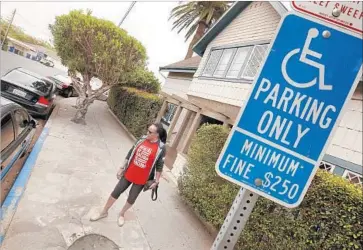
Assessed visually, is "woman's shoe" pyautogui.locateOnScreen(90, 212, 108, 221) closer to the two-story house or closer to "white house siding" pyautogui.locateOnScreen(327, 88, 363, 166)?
the two-story house

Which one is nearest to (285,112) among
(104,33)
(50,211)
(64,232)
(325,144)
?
(325,144)

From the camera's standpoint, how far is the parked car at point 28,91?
33.6 feet

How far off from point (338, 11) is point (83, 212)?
499 centimetres

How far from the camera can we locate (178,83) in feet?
58.5

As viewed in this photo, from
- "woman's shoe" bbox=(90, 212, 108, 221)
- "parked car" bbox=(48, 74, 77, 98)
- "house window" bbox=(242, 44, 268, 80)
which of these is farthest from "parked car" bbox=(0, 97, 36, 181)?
"parked car" bbox=(48, 74, 77, 98)

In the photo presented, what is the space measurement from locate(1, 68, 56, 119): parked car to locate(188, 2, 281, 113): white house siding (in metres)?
6.08

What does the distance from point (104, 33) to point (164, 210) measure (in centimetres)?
872

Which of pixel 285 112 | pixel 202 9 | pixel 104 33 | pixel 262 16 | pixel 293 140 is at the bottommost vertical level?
pixel 293 140

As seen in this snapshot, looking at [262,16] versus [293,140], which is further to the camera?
[262,16]

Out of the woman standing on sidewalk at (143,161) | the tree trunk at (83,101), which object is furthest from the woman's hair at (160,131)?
the tree trunk at (83,101)

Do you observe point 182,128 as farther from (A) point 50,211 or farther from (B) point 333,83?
(B) point 333,83

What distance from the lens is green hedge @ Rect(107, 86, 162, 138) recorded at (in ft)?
44.0

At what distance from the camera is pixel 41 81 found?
11.2 meters

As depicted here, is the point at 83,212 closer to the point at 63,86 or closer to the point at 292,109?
the point at 292,109
